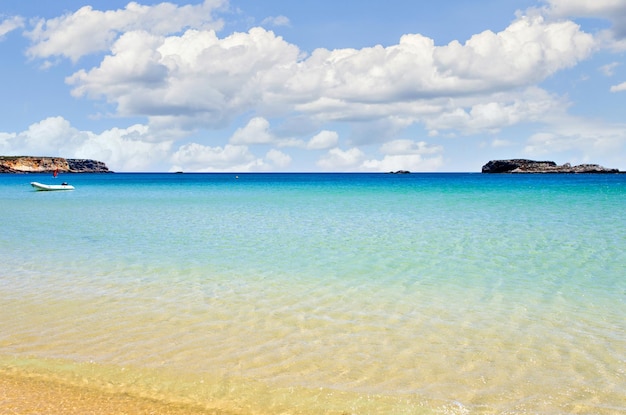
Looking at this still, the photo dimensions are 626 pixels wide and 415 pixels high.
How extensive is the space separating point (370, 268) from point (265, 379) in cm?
789

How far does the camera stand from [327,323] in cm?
936

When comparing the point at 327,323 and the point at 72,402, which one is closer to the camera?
the point at 72,402

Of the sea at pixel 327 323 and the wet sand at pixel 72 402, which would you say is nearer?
the wet sand at pixel 72 402

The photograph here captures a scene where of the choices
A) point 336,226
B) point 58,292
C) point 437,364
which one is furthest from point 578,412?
point 336,226

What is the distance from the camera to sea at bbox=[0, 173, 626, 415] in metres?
6.57

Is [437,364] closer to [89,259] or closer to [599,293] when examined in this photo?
[599,293]

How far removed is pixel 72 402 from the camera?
6125 mm

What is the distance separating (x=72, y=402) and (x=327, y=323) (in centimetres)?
455

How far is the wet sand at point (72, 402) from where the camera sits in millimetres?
5887

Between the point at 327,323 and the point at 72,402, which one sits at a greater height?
the point at 327,323

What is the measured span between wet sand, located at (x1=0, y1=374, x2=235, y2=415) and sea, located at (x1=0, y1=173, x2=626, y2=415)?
0.18m

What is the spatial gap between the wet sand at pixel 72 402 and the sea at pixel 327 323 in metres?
0.18

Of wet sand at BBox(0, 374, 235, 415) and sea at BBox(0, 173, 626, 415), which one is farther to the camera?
sea at BBox(0, 173, 626, 415)

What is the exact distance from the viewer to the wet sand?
19.3 feet
